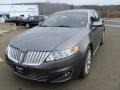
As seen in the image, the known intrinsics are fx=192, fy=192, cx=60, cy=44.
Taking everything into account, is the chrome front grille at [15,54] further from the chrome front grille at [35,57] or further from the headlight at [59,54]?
the headlight at [59,54]

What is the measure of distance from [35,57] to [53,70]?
0.41 meters

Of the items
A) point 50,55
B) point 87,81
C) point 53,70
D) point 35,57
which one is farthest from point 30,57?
point 87,81

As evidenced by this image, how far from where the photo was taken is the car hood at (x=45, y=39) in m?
3.70

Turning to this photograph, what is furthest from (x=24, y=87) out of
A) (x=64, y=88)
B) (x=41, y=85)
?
(x=64, y=88)

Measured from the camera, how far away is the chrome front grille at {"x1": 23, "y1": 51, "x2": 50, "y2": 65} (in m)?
3.47

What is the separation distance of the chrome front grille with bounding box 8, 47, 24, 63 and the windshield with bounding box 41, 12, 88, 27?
1.61m

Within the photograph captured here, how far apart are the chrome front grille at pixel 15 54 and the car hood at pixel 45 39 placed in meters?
0.09

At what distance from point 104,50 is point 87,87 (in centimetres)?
310

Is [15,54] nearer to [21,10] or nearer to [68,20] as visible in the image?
[68,20]

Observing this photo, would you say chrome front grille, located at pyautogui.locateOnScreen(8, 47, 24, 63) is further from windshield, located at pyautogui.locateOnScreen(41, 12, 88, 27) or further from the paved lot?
windshield, located at pyautogui.locateOnScreen(41, 12, 88, 27)

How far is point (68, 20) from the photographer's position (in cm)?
519

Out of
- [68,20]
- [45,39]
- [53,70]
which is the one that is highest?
[68,20]

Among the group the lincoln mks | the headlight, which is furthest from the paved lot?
the headlight

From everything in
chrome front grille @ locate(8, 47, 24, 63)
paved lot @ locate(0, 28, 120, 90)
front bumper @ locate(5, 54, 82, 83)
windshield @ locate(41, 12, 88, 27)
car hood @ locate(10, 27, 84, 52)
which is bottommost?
paved lot @ locate(0, 28, 120, 90)
